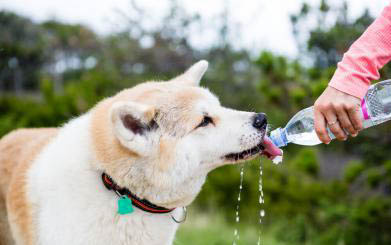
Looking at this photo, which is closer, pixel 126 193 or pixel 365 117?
pixel 365 117

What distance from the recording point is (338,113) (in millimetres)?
1879

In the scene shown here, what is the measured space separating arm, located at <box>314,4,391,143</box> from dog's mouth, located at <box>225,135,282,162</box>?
0.61 m

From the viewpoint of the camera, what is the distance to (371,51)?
1934mm

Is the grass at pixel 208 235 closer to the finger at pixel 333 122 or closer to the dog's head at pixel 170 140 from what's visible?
the dog's head at pixel 170 140

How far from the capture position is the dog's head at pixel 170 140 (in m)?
2.35

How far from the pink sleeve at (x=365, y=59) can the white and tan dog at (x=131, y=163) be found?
72 cm

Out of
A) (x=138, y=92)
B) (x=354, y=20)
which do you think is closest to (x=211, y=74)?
(x=354, y=20)

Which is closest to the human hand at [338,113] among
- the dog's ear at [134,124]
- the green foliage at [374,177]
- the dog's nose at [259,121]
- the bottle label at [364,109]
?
the bottle label at [364,109]

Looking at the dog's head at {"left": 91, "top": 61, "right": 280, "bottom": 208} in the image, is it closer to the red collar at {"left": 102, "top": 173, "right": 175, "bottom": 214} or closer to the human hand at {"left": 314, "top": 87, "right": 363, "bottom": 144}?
the red collar at {"left": 102, "top": 173, "right": 175, "bottom": 214}

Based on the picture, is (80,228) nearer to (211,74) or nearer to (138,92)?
(138,92)

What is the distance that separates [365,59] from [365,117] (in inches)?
11.7

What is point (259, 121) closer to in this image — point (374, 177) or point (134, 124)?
point (134, 124)

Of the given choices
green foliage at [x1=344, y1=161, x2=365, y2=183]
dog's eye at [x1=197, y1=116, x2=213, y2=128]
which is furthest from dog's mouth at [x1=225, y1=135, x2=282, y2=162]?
green foliage at [x1=344, y1=161, x2=365, y2=183]

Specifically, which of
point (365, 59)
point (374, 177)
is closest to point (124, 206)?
point (365, 59)
